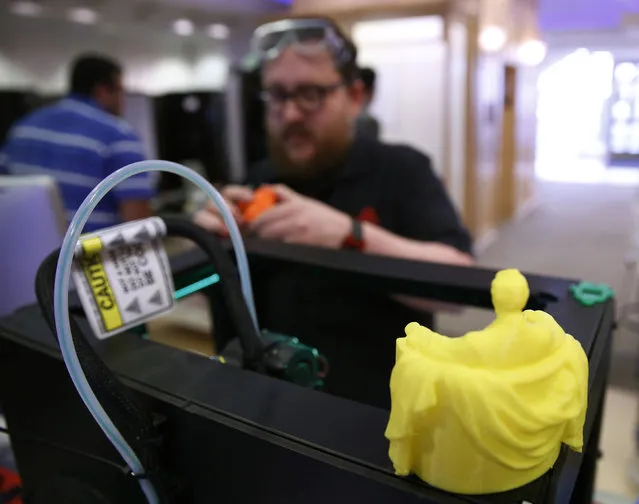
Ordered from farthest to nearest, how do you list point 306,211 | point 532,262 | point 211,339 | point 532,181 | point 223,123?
point 532,181 < point 223,123 < point 532,262 < point 306,211 < point 211,339

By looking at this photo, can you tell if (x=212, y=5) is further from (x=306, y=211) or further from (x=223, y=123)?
(x=306, y=211)

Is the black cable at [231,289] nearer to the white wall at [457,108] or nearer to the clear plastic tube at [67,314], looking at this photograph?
the clear plastic tube at [67,314]

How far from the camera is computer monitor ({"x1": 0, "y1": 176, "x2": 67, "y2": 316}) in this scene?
2.60 ft

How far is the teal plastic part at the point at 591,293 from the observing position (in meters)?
0.56

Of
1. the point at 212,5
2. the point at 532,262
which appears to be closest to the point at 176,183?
the point at 212,5

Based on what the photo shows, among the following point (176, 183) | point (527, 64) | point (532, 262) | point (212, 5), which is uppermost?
point (212, 5)

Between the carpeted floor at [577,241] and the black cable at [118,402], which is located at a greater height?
the black cable at [118,402]

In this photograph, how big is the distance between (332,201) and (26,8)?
3754mm

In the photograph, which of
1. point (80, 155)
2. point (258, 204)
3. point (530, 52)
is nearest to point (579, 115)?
point (530, 52)

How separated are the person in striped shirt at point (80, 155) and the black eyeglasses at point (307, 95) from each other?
2.90 ft

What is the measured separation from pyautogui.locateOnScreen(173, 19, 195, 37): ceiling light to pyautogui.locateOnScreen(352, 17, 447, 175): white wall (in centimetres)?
174

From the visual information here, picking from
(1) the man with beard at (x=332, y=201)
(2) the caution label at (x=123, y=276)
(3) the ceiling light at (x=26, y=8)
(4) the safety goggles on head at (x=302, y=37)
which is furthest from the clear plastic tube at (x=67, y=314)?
(3) the ceiling light at (x=26, y=8)

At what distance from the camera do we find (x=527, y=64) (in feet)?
19.5

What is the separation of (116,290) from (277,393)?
8.2 inches
